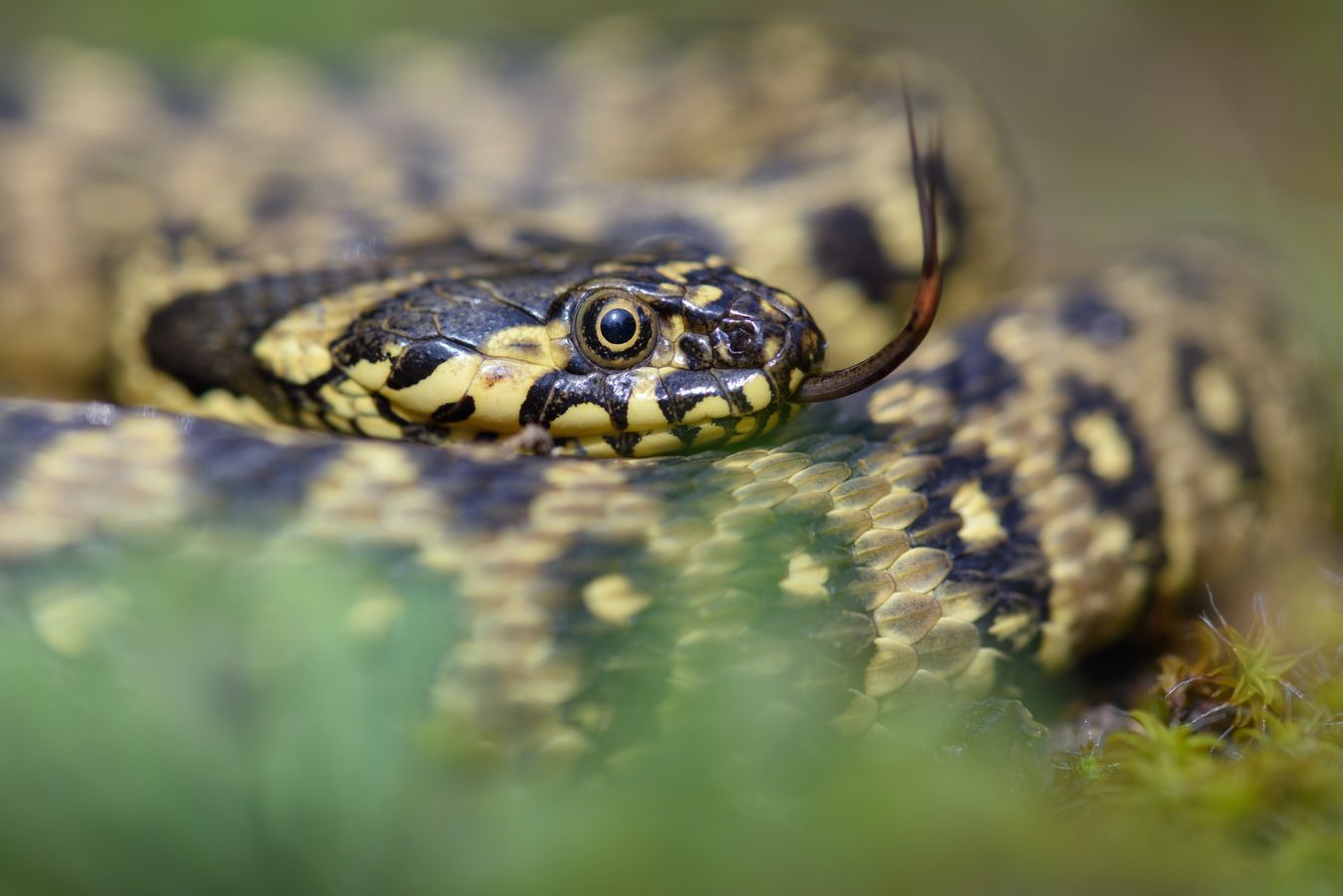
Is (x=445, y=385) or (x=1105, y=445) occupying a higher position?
(x=445, y=385)

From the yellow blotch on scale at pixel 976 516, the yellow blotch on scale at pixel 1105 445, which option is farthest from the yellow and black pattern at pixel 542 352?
the yellow blotch on scale at pixel 1105 445

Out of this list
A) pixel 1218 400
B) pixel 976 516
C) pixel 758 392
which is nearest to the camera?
pixel 976 516

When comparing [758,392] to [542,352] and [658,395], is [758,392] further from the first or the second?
[542,352]

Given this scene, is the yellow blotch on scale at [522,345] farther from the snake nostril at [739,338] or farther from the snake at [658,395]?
the snake nostril at [739,338]

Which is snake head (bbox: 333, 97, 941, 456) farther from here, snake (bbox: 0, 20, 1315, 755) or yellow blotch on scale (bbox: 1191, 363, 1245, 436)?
yellow blotch on scale (bbox: 1191, 363, 1245, 436)

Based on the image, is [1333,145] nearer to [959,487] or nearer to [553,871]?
[959,487]

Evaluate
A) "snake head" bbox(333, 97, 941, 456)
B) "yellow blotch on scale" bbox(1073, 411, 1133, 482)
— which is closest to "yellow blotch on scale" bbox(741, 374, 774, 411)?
"snake head" bbox(333, 97, 941, 456)

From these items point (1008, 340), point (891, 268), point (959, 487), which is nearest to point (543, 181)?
point (891, 268)

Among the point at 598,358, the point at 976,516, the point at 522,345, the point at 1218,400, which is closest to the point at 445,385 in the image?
the point at 522,345
